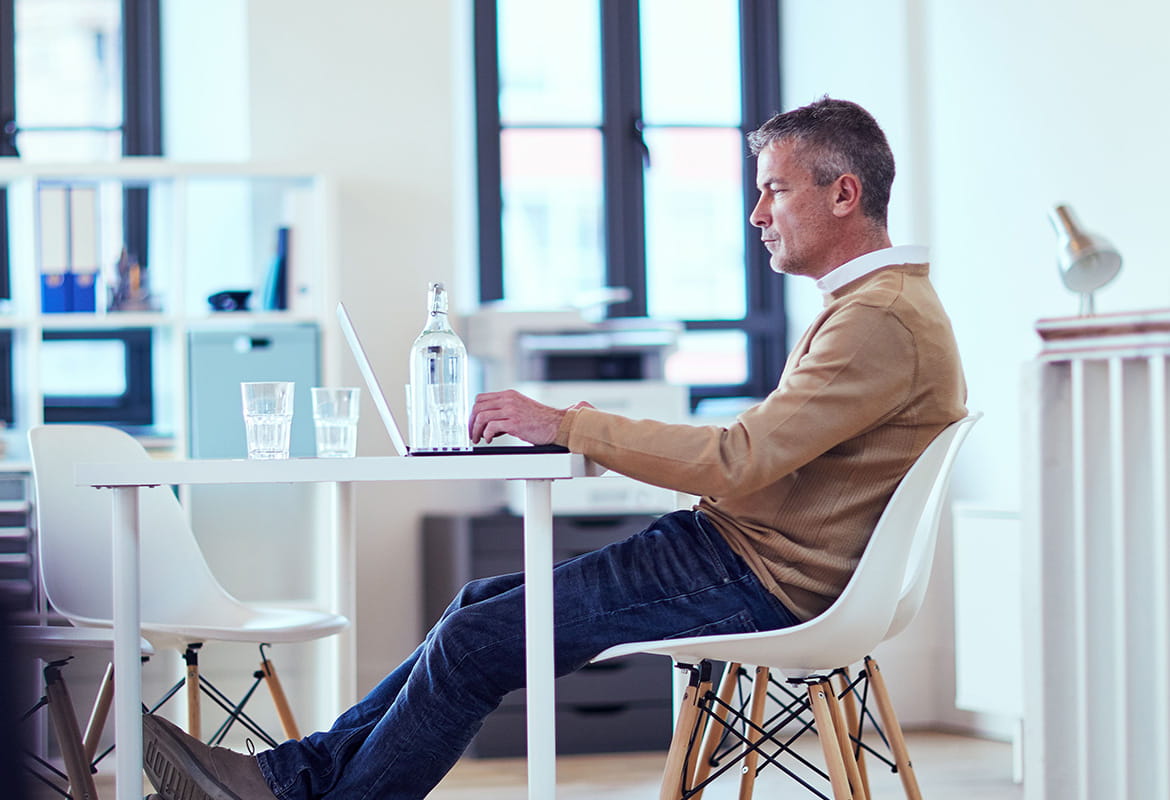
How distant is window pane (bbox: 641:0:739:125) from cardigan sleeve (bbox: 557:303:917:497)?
2722 mm

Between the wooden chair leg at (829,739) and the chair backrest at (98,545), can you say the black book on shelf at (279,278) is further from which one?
the wooden chair leg at (829,739)

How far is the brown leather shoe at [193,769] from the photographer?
5.90ft

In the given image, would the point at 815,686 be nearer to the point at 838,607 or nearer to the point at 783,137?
the point at 838,607

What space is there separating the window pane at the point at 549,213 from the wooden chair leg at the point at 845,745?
8.03 feet

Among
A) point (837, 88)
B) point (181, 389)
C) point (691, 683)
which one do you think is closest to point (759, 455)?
point (691, 683)

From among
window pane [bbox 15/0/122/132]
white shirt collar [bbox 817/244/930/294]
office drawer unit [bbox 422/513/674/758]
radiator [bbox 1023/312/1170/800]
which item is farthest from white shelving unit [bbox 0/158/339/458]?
radiator [bbox 1023/312/1170/800]

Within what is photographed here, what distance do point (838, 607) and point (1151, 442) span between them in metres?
0.51

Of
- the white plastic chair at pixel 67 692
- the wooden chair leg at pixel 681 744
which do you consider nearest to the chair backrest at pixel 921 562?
the wooden chair leg at pixel 681 744

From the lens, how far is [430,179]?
12.9 feet

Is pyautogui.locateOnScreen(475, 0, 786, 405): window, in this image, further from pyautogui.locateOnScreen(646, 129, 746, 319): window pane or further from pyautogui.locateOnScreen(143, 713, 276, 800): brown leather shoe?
pyautogui.locateOnScreen(143, 713, 276, 800): brown leather shoe

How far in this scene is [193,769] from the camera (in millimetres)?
1812

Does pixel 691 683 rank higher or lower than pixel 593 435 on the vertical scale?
lower

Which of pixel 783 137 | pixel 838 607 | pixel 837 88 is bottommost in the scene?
pixel 838 607

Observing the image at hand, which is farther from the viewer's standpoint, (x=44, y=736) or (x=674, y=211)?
(x=674, y=211)
